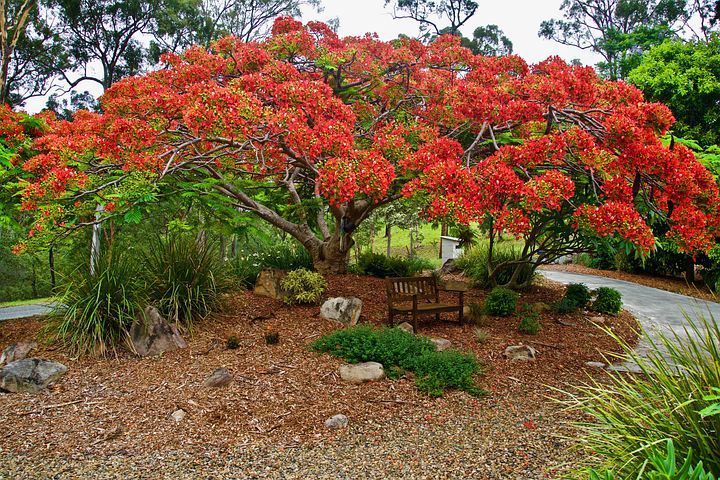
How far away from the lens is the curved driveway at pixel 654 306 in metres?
7.32

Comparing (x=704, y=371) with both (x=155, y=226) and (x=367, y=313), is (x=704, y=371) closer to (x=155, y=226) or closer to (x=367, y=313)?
(x=367, y=313)

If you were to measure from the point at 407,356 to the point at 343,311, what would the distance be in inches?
61.2

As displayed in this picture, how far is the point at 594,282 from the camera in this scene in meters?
12.3

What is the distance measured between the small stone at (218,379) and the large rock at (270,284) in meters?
2.58

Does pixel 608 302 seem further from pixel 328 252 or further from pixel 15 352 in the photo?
pixel 15 352

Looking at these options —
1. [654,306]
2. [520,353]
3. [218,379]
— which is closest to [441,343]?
[520,353]

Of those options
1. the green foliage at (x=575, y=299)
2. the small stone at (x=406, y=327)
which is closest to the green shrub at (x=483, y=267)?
the green foliage at (x=575, y=299)

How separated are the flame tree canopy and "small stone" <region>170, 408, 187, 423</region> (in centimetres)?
210

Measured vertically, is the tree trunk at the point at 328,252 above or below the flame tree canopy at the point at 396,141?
below

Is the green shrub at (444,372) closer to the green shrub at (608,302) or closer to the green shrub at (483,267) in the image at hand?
the green shrub at (608,302)

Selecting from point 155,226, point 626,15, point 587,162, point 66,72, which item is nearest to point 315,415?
point 587,162

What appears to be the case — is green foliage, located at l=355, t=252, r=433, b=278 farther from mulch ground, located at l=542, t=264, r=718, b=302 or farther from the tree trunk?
mulch ground, located at l=542, t=264, r=718, b=302

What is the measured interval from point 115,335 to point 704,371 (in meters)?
5.47

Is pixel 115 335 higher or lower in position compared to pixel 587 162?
lower
